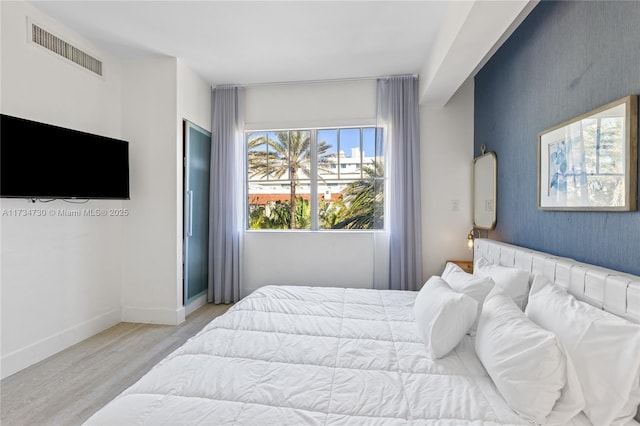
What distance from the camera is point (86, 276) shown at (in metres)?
2.74

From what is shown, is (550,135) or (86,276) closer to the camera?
(550,135)

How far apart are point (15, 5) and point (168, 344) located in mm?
2953

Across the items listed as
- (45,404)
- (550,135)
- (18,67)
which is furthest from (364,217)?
(18,67)

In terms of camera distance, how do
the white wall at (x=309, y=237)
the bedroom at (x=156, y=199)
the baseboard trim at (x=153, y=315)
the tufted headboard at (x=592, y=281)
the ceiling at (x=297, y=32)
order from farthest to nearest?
the white wall at (x=309, y=237)
the baseboard trim at (x=153, y=315)
the ceiling at (x=297, y=32)
the bedroom at (x=156, y=199)
the tufted headboard at (x=592, y=281)

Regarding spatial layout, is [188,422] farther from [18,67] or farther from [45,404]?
[18,67]

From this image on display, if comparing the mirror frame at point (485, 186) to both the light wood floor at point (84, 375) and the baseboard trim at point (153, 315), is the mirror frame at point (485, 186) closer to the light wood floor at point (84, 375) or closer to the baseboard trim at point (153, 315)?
the light wood floor at point (84, 375)

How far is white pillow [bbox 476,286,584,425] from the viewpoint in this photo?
Result: 981 mm

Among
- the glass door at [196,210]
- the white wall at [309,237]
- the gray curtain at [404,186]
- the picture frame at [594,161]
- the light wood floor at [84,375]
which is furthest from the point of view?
the white wall at [309,237]

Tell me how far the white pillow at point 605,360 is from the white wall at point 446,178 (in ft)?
7.40

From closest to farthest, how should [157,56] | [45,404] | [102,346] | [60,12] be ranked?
[45,404] → [60,12] → [102,346] → [157,56]

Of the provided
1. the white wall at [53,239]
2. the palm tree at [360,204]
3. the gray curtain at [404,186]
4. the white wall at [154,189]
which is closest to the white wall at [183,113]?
the white wall at [154,189]

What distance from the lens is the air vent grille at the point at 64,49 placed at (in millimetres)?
2311

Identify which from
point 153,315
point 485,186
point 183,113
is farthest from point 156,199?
point 485,186

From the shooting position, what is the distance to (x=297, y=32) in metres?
2.58
